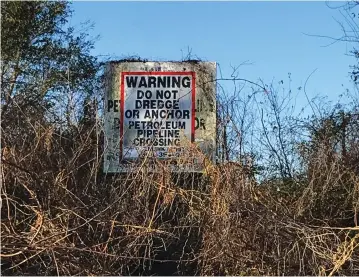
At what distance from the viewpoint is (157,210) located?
7285mm

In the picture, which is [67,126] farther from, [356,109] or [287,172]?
[356,109]

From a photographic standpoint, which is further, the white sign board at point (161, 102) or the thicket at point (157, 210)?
the white sign board at point (161, 102)

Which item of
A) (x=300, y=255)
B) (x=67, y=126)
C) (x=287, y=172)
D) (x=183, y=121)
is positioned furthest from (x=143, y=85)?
(x=300, y=255)

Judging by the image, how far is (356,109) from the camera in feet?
31.9

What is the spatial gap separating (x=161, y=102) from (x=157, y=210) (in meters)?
2.69

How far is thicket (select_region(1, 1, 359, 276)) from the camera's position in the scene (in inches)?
270

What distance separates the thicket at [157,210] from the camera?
6852 millimetres

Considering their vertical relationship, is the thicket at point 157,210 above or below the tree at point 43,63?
below

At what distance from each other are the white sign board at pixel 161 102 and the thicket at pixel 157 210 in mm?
662

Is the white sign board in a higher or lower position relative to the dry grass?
higher

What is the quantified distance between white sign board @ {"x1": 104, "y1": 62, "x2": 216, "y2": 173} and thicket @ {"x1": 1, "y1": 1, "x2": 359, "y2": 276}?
66cm

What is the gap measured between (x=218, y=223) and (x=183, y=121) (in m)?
2.59

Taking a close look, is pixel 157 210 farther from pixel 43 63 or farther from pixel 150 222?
pixel 43 63

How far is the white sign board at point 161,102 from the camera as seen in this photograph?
29.8 feet
